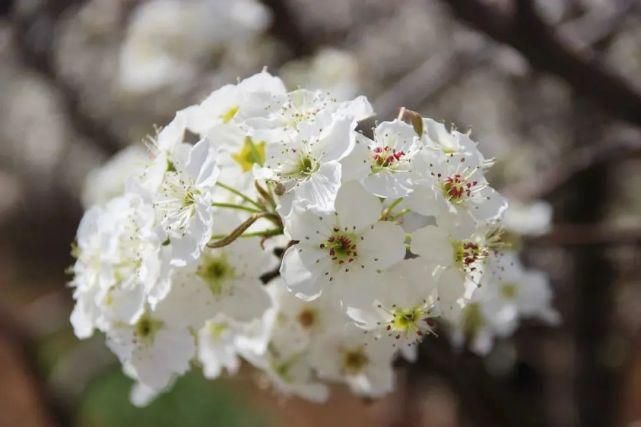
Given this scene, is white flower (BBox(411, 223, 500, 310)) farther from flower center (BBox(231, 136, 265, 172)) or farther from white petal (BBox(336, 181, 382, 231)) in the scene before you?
flower center (BBox(231, 136, 265, 172))

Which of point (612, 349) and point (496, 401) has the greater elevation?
point (496, 401)

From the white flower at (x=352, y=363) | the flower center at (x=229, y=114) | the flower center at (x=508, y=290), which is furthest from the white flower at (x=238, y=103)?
the flower center at (x=508, y=290)

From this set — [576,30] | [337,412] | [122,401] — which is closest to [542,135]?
[576,30]

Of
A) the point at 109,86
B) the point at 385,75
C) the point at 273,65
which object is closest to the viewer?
the point at 273,65

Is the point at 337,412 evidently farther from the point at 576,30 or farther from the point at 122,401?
the point at 576,30

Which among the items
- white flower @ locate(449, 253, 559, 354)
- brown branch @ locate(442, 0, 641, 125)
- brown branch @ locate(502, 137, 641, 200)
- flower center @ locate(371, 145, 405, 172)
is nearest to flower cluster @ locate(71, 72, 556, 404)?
flower center @ locate(371, 145, 405, 172)

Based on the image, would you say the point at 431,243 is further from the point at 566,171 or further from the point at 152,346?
the point at 566,171
